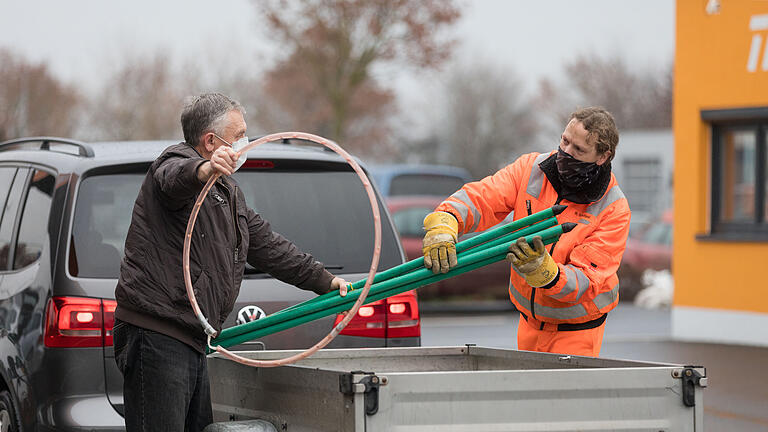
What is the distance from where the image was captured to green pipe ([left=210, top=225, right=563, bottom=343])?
13.2 ft

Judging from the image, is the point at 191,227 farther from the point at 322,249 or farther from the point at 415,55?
the point at 415,55

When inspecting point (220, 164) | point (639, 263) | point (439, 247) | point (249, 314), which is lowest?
point (639, 263)

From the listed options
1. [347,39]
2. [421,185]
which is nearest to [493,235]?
[421,185]

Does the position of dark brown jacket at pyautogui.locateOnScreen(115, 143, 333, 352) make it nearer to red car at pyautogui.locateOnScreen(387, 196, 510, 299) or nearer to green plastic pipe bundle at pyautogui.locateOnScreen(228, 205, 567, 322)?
green plastic pipe bundle at pyautogui.locateOnScreen(228, 205, 567, 322)

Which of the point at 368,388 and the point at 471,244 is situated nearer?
the point at 368,388

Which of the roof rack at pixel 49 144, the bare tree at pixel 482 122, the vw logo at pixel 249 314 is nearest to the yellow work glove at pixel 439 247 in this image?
the vw logo at pixel 249 314

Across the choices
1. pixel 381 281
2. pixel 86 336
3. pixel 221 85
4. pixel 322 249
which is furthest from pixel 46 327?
pixel 221 85

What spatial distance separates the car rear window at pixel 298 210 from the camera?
16.9 feet

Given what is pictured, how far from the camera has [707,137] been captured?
13.7 metres

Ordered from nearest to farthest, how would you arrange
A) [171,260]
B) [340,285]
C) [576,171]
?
[171,260] → [340,285] → [576,171]

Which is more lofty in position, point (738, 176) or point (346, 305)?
point (738, 176)

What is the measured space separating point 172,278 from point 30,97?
43.7m

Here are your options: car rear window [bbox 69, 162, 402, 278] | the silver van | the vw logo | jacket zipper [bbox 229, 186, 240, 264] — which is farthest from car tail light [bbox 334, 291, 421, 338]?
jacket zipper [bbox 229, 186, 240, 264]

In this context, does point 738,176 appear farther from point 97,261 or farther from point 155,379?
point 155,379
